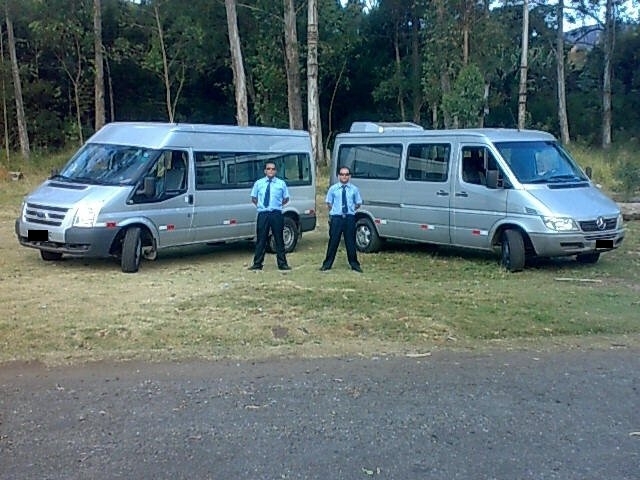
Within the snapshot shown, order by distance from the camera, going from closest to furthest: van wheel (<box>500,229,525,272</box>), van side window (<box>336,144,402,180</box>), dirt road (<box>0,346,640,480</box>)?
dirt road (<box>0,346,640,480</box>), van wheel (<box>500,229,525,272</box>), van side window (<box>336,144,402,180</box>)

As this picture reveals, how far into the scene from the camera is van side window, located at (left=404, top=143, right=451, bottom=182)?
13.5m

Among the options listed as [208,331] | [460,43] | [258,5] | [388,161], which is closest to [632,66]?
[460,43]

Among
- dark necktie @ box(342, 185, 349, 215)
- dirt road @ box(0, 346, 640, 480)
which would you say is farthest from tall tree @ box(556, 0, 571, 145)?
dirt road @ box(0, 346, 640, 480)

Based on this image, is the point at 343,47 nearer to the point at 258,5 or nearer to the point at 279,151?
the point at 258,5

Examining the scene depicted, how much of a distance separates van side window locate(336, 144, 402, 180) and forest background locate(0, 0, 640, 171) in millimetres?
13232

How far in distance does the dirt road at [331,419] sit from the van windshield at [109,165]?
19.2ft

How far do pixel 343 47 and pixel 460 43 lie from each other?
5691 millimetres

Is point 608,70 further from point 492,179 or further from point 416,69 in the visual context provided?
point 492,179

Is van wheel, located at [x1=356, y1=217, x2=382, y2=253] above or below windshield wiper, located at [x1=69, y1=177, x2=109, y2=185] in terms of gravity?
below

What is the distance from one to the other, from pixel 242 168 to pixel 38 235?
12.4 ft

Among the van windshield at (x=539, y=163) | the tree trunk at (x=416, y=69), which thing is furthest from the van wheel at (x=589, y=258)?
the tree trunk at (x=416, y=69)

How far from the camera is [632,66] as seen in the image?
47.5m

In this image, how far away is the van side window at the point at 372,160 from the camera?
14.4m

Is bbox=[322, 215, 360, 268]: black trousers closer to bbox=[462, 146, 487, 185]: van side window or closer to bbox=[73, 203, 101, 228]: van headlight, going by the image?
bbox=[462, 146, 487, 185]: van side window
